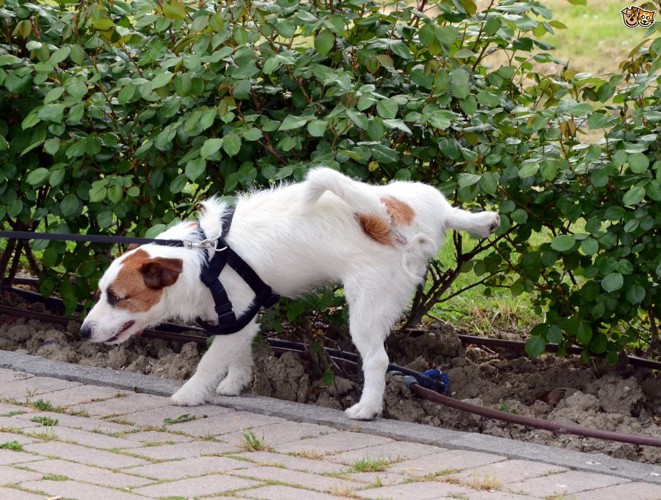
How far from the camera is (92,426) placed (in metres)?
4.68

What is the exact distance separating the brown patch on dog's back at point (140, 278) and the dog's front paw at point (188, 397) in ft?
1.66

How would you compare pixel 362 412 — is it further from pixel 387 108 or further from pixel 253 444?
pixel 387 108

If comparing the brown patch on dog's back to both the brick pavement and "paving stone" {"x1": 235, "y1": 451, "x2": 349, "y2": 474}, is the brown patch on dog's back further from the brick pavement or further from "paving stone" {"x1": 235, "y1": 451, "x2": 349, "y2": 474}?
"paving stone" {"x1": 235, "y1": 451, "x2": 349, "y2": 474}

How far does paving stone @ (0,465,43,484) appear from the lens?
3791 millimetres

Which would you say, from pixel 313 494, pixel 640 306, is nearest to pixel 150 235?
pixel 313 494

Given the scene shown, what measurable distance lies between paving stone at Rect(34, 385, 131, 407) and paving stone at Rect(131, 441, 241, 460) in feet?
2.82

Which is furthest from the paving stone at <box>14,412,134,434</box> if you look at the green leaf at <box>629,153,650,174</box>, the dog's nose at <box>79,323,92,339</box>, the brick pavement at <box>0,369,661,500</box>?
the green leaf at <box>629,153,650,174</box>

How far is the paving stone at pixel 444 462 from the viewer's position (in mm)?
4090

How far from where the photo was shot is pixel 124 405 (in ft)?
16.6

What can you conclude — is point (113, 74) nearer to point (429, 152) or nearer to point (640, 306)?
point (429, 152)

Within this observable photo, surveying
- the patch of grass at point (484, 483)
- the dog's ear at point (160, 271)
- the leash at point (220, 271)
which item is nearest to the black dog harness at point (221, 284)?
the leash at point (220, 271)

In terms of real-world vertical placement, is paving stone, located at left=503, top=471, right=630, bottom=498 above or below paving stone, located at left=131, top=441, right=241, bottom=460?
above

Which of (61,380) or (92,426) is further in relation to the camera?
(61,380)

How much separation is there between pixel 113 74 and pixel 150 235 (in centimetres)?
108
